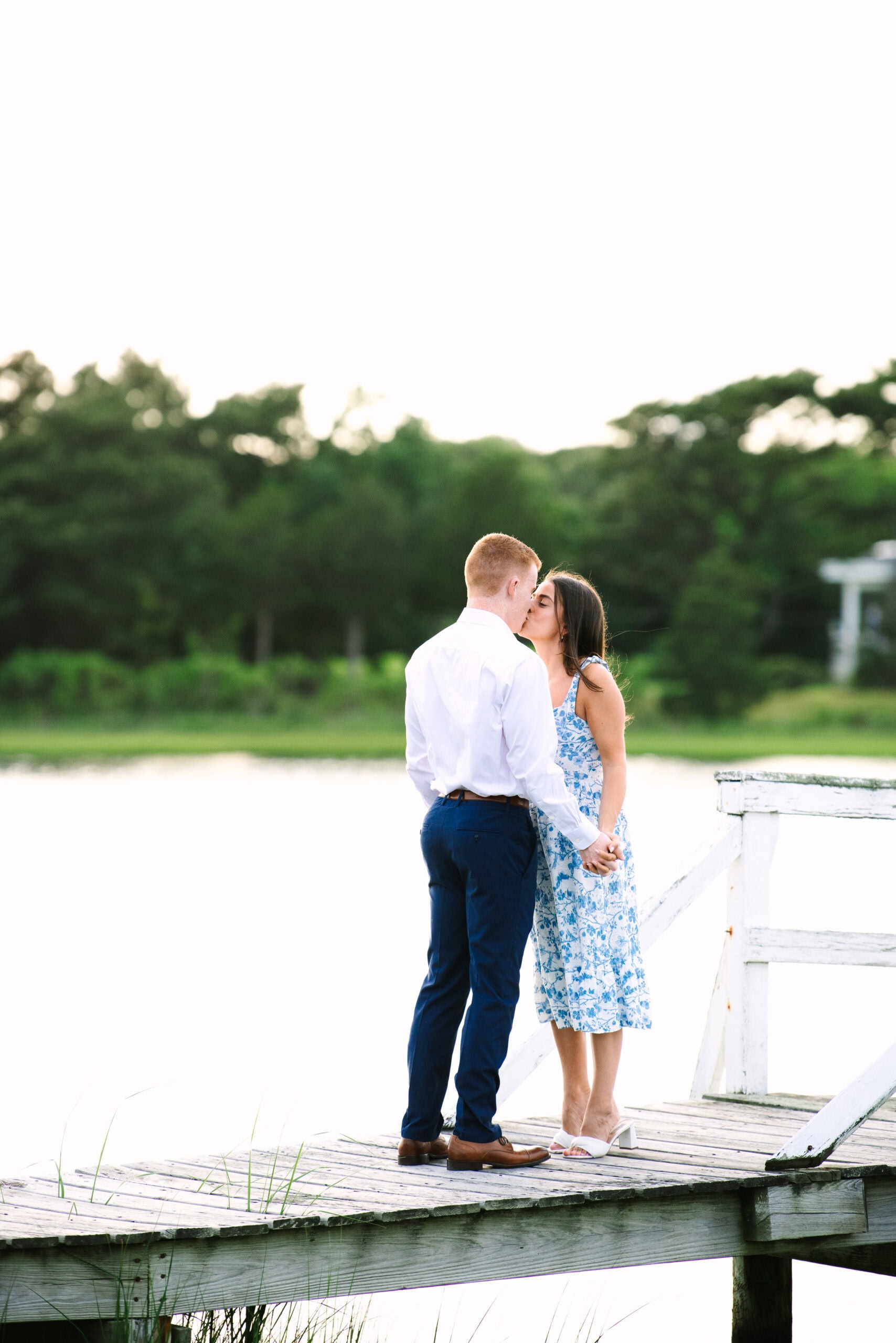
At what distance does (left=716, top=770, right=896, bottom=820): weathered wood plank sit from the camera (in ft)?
17.0

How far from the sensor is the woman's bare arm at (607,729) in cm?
447

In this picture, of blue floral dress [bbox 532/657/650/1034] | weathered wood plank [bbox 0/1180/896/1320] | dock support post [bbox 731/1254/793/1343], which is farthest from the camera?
dock support post [bbox 731/1254/793/1343]

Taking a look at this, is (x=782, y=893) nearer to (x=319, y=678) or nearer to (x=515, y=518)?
(x=319, y=678)

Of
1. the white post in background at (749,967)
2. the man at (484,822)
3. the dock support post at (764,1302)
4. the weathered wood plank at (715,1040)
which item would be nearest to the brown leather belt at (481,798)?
the man at (484,822)

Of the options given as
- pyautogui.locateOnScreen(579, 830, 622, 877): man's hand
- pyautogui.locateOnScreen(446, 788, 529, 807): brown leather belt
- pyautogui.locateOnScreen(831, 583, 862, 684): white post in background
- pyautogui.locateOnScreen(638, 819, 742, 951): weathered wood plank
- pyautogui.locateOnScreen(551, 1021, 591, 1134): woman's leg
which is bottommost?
pyautogui.locateOnScreen(551, 1021, 591, 1134): woman's leg

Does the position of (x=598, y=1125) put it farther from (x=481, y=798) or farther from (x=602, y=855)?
(x=481, y=798)

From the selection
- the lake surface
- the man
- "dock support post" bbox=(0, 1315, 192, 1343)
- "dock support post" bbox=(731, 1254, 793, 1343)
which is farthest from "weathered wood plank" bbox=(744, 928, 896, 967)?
"dock support post" bbox=(0, 1315, 192, 1343)

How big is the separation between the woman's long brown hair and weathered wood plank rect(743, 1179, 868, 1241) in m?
1.34

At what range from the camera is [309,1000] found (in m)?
14.0

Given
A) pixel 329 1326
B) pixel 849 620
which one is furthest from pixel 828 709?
pixel 329 1326

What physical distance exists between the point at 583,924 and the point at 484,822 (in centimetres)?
47

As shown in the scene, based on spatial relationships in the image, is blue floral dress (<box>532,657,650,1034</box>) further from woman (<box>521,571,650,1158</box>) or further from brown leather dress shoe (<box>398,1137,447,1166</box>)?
brown leather dress shoe (<box>398,1137,447,1166</box>)

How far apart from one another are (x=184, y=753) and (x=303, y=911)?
2391 cm

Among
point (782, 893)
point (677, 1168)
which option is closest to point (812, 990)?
point (782, 893)
